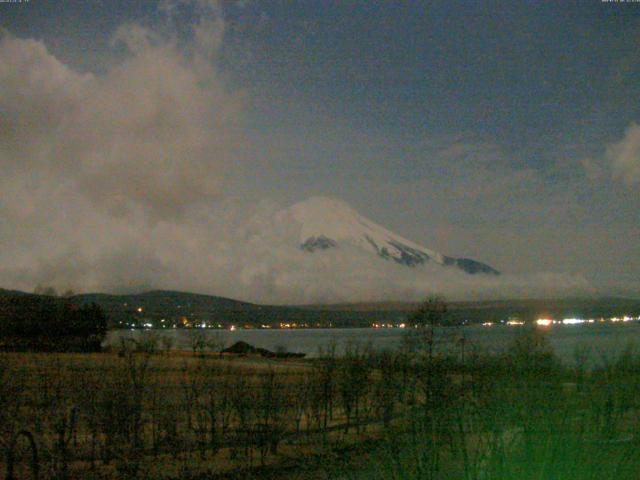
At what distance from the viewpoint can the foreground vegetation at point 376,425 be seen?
5934 millimetres

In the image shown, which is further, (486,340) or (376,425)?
(486,340)

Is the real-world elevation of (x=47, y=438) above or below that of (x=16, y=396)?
below

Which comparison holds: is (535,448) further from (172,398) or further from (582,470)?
(172,398)

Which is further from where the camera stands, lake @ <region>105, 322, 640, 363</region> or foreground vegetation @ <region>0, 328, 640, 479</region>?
lake @ <region>105, 322, 640, 363</region>

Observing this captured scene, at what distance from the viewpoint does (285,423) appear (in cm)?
1809

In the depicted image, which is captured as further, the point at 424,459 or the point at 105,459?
the point at 105,459

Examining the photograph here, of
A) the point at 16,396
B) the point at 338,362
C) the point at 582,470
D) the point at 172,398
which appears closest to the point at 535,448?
the point at 582,470

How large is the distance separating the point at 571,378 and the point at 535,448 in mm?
3223

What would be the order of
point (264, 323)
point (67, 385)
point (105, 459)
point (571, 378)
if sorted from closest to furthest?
1. point (571, 378)
2. point (105, 459)
3. point (67, 385)
4. point (264, 323)

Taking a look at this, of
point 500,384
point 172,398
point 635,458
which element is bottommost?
point 172,398

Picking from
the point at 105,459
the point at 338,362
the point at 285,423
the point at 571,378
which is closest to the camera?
the point at 571,378

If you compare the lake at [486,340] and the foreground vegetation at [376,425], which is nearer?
the foreground vegetation at [376,425]

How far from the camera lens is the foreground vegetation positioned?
5934 millimetres

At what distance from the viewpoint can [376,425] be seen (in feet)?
63.4
